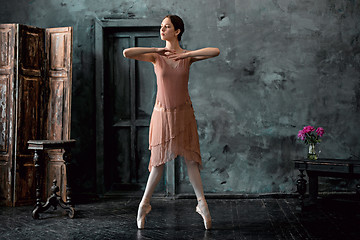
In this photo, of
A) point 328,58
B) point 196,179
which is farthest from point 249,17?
point 196,179

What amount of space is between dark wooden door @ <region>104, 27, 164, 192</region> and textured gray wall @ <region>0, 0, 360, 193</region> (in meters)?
0.70

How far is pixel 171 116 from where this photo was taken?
3.85 meters

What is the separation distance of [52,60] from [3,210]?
7.19ft

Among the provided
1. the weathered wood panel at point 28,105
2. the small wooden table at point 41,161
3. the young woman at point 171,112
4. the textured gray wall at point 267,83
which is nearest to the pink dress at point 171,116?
the young woman at point 171,112

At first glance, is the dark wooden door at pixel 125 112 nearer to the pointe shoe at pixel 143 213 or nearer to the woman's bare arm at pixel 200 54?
the pointe shoe at pixel 143 213

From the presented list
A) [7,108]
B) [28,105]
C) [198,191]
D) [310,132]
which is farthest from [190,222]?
[7,108]

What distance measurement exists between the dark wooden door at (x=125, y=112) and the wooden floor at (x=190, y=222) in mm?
703

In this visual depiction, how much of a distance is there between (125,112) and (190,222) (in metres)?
2.45

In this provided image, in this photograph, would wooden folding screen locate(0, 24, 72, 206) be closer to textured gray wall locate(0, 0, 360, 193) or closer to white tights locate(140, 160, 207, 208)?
textured gray wall locate(0, 0, 360, 193)

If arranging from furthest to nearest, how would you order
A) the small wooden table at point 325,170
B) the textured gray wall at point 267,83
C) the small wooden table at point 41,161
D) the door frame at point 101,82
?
the door frame at point 101,82 → the textured gray wall at point 267,83 → the small wooden table at point 325,170 → the small wooden table at point 41,161

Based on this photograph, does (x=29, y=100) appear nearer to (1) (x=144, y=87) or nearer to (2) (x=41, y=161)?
(2) (x=41, y=161)

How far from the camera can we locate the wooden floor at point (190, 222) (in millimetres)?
3762

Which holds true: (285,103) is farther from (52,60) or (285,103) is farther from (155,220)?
(52,60)

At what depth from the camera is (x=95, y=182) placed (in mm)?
5887
